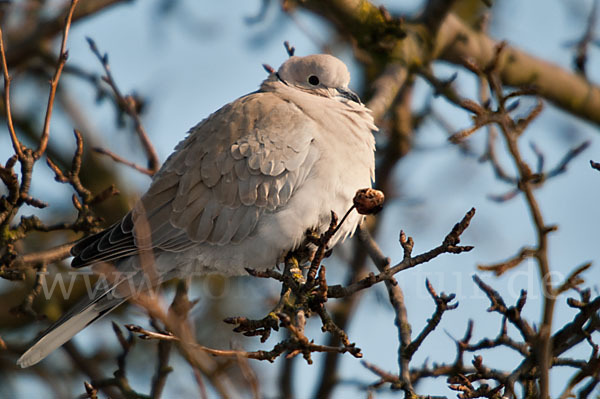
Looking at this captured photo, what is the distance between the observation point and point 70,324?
12.0 ft

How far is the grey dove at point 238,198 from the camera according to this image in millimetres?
3658

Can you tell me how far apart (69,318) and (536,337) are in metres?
2.39

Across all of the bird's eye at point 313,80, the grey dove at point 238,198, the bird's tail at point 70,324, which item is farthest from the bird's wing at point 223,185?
the bird's eye at point 313,80

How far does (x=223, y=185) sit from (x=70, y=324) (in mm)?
1067

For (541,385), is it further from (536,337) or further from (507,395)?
(507,395)

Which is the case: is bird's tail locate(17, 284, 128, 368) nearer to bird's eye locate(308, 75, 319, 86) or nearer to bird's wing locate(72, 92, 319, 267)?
bird's wing locate(72, 92, 319, 267)

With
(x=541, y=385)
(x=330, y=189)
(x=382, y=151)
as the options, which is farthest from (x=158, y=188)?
(x=541, y=385)

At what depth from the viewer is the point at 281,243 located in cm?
364

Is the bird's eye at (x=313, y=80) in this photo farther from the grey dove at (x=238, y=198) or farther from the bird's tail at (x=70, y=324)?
the bird's tail at (x=70, y=324)

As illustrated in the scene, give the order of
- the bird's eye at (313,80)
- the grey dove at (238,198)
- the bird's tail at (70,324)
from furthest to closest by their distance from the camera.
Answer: the bird's eye at (313,80) < the grey dove at (238,198) < the bird's tail at (70,324)

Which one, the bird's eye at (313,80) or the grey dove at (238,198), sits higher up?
the bird's eye at (313,80)

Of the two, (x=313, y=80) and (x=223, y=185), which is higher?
(x=313, y=80)

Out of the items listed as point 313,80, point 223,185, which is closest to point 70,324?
point 223,185

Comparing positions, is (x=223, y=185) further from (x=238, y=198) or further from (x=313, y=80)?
(x=313, y=80)
